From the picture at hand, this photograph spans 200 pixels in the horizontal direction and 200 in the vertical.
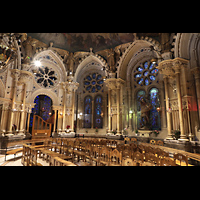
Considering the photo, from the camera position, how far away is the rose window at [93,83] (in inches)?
771

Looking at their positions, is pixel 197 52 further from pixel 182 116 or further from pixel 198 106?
pixel 182 116

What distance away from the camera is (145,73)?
1638 cm

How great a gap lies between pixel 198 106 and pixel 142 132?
5.66 metres

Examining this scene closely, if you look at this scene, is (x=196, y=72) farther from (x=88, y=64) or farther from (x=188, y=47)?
(x=88, y=64)

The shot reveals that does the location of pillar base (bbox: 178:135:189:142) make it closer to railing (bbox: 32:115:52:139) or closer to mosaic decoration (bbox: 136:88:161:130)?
mosaic decoration (bbox: 136:88:161:130)

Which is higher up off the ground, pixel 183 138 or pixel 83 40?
pixel 83 40

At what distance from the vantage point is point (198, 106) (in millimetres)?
9836

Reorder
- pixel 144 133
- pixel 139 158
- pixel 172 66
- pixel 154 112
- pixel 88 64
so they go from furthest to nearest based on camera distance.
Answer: pixel 88 64
pixel 154 112
pixel 144 133
pixel 172 66
pixel 139 158

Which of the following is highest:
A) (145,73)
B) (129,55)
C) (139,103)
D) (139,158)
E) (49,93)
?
(129,55)

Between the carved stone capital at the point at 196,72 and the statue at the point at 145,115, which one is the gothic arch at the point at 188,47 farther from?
the statue at the point at 145,115

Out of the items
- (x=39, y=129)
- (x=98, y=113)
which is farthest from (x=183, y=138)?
(x=39, y=129)

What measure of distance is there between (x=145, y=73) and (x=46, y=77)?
11.9 metres

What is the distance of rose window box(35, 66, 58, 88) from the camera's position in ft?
56.0
